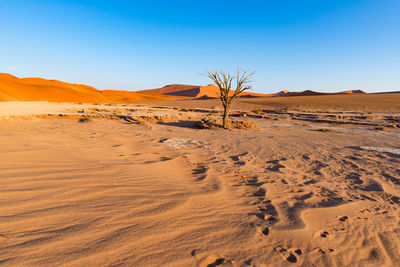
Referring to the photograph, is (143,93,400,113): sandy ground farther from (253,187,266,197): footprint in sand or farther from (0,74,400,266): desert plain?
(253,187,266,197): footprint in sand

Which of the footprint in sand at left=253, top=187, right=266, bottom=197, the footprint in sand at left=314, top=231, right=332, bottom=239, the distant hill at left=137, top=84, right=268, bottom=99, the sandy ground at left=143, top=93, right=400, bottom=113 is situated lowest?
the footprint in sand at left=253, top=187, right=266, bottom=197

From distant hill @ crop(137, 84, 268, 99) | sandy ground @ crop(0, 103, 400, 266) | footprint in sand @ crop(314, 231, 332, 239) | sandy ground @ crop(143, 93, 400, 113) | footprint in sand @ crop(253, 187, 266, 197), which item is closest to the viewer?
sandy ground @ crop(0, 103, 400, 266)

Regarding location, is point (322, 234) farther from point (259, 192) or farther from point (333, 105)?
point (333, 105)

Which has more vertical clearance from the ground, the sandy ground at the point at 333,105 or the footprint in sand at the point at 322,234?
the sandy ground at the point at 333,105

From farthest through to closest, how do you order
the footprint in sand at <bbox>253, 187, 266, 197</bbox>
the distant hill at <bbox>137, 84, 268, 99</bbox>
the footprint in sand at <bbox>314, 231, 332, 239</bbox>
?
the distant hill at <bbox>137, 84, 268, 99</bbox>
the footprint in sand at <bbox>253, 187, 266, 197</bbox>
the footprint in sand at <bbox>314, 231, 332, 239</bbox>

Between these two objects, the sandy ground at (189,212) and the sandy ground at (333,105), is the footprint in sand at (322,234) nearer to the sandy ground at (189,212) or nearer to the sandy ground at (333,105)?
the sandy ground at (189,212)

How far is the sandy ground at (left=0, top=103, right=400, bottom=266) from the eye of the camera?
1.43 m

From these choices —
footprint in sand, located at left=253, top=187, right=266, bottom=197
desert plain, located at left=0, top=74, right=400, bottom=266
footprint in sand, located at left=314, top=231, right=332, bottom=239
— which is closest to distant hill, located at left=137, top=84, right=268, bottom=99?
desert plain, located at left=0, top=74, right=400, bottom=266

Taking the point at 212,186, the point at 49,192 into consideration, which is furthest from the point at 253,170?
the point at 49,192

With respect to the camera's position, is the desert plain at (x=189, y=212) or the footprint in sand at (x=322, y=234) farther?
the footprint in sand at (x=322, y=234)

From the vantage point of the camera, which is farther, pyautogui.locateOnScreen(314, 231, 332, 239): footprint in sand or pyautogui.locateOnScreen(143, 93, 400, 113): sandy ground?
pyautogui.locateOnScreen(143, 93, 400, 113): sandy ground

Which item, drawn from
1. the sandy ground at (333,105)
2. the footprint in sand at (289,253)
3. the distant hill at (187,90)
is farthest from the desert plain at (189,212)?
the distant hill at (187,90)

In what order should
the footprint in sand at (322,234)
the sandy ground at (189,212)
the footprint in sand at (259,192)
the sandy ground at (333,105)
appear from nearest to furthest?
the sandy ground at (189,212), the footprint in sand at (322,234), the footprint in sand at (259,192), the sandy ground at (333,105)

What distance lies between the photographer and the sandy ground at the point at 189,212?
4.70 feet
